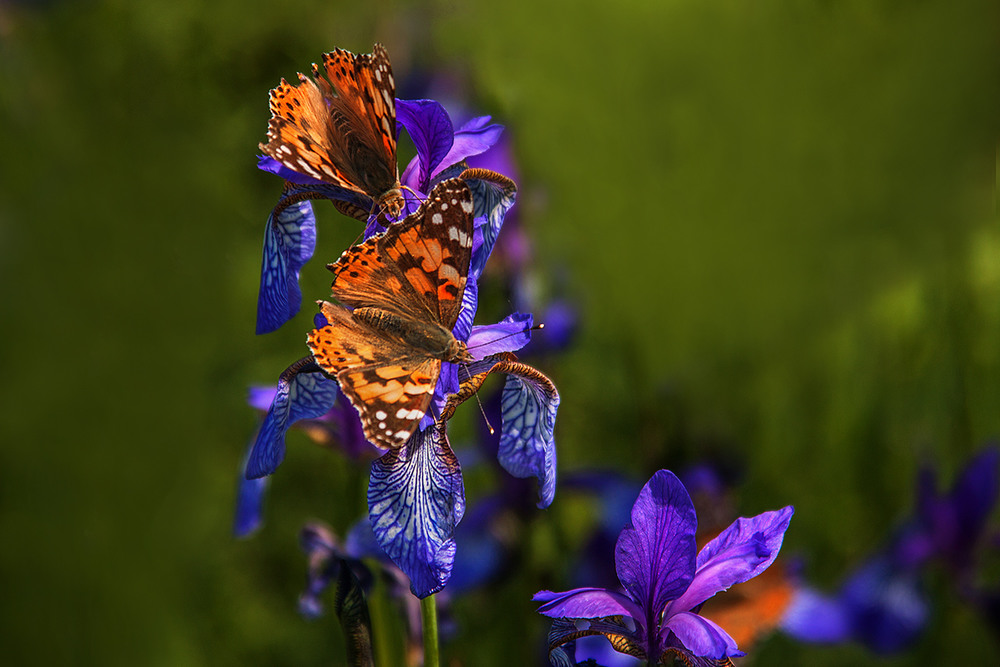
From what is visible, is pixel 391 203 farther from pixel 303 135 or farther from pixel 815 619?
pixel 815 619

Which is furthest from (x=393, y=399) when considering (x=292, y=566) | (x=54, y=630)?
(x=54, y=630)

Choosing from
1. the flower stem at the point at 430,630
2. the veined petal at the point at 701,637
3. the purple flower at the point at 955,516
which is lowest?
the purple flower at the point at 955,516

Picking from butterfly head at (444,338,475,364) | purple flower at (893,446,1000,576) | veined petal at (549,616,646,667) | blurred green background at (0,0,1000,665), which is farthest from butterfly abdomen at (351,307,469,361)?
purple flower at (893,446,1000,576)

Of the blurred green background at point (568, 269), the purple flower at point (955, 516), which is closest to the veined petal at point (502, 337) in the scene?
the blurred green background at point (568, 269)

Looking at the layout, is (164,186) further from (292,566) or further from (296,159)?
(296,159)

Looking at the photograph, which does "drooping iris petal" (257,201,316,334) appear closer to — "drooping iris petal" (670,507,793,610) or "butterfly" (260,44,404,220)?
"butterfly" (260,44,404,220)

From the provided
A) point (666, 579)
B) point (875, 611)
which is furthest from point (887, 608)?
point (666, 579)

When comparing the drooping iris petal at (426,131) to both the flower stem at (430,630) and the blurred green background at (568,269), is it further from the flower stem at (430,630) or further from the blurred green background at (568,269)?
the blurred green background at (568,269)
